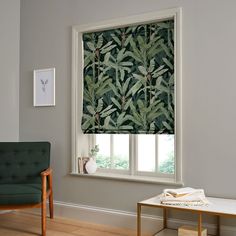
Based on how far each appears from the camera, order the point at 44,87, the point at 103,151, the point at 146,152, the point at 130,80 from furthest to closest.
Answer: the point at 44,87, the point at 103,151, the point at 146,152, the point at 130,80

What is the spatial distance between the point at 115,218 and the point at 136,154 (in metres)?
0.68

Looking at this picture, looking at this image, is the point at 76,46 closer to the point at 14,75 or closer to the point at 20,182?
the point at 14,75

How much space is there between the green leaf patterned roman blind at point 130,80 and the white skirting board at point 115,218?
818mm

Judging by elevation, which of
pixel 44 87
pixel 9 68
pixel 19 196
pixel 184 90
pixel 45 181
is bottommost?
pixel 19 196

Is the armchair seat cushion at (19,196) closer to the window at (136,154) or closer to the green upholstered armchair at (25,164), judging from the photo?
the green upholstered armchair at (25,164)

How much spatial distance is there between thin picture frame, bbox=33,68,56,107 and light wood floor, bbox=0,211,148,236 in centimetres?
130

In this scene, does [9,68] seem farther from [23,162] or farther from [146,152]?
[146,152]

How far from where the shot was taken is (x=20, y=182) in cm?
394

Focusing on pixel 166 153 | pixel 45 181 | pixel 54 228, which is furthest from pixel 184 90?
pixel 54 228

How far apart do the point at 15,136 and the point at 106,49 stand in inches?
62.0

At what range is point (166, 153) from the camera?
12.1 feet

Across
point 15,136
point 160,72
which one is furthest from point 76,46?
point 15,136

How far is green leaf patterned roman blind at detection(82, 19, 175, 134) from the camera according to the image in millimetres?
3507

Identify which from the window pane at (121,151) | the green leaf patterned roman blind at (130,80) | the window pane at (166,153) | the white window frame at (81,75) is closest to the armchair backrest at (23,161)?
the white window frame at (81,75)
